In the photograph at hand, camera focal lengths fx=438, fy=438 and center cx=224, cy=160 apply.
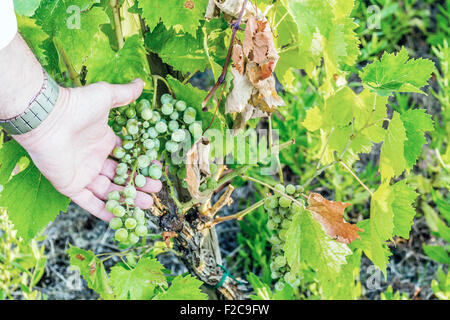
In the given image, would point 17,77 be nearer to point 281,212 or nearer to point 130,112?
point 130,112

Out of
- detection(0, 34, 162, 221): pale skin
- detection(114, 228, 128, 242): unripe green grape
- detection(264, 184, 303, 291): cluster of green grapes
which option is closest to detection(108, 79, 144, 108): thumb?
detection(0, 34, 162, 221): pale skin

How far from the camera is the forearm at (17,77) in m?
0.69

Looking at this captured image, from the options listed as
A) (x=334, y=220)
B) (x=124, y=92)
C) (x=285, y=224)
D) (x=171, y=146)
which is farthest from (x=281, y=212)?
(x=124, y=92)

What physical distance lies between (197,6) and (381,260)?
502 mm

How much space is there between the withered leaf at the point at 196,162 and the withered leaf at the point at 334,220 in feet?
0.64

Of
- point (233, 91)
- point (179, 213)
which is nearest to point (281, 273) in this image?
point (179, 213)

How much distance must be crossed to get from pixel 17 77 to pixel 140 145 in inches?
8.8

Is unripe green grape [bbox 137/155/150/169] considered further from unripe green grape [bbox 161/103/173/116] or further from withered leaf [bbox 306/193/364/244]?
withered leaf [bbox 306/193/364/244]

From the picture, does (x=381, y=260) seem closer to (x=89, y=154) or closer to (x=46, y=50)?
(x=89, y=154)

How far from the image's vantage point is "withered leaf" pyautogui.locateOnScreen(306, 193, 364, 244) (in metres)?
0.70

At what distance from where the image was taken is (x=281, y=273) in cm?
90

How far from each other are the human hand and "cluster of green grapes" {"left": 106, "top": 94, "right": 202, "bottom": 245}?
0.03m

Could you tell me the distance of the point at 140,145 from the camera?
29.7 inches

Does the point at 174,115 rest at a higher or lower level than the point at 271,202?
higher
